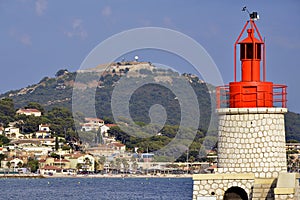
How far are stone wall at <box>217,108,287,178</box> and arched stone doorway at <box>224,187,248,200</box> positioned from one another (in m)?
0.26

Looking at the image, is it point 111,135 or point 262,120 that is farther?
point 111,135

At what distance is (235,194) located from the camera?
14.0 meters

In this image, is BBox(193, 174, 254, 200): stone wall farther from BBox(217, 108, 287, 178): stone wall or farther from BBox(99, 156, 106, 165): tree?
BBox(99, 156, 106, 165): tree

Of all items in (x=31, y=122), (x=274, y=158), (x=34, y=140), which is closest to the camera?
(x=274, y=158)

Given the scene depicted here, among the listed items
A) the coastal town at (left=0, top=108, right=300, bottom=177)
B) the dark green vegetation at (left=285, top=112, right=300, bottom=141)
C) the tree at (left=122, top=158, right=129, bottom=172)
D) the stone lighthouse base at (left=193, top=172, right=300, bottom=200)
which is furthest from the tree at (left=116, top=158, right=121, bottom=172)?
the stone lighthouse base at (left=193, top=172, right=300, bottom=200)

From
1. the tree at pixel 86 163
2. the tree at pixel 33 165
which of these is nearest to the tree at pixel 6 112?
the tree at pixel 86 163

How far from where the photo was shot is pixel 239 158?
13930 millimetres

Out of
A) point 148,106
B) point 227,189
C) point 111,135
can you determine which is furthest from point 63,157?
point 227,189

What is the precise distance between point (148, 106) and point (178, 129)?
31988 millimetres

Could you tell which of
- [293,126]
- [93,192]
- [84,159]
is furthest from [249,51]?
[293,126]

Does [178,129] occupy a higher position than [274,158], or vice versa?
[178,129]

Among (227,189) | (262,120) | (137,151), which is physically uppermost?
(137,151)

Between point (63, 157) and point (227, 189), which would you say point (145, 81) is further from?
point (227, 189)

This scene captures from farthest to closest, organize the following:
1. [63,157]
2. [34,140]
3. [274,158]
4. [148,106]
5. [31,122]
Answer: [148,106]
[31,122]
[34,140]
[63,157]
[274,158]
